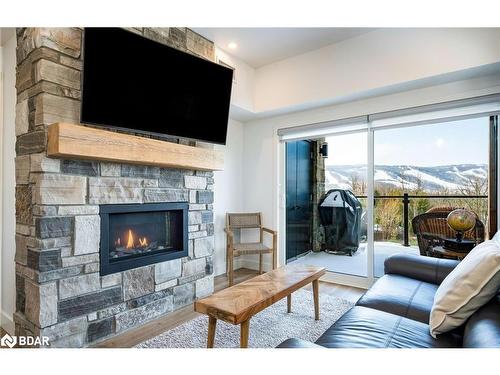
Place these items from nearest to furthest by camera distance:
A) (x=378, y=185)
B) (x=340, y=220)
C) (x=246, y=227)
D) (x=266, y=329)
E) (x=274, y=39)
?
(x=266, y=329), (x=274, y=39), (x=378, y=185), (x=340, y=220), (x=246, y=227)

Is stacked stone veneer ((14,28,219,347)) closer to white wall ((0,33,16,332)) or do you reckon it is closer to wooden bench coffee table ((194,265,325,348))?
white wall ((0,33,16,332))

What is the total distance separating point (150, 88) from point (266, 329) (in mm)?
2117

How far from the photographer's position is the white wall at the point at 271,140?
10.3 ft

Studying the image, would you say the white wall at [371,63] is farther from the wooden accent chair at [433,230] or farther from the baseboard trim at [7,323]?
the baseboard trim at [7,323]

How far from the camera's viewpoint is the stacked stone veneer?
6.10 ft

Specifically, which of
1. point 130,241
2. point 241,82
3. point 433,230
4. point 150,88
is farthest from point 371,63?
point 130,241

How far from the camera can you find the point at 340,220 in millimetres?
3754

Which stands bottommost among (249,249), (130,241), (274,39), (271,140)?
(249,249)

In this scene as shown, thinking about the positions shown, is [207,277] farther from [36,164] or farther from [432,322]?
[432,322]

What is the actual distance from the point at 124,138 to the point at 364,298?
78.9 inches

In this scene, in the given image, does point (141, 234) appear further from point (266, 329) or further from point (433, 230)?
point (433, 230)

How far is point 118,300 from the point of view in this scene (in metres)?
2.23

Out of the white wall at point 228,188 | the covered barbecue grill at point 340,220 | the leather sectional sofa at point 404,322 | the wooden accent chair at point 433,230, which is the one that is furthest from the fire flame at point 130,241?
the wooden accent chair at point 433,230

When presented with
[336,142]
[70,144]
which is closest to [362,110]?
[336,142]
